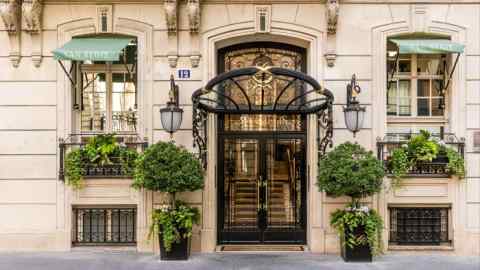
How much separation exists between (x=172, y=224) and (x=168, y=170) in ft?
3.63

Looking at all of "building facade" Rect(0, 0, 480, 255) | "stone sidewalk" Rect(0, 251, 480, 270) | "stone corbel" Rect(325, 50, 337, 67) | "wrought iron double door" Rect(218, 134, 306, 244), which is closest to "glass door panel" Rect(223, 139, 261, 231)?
"wrought iron double door" Rect(218, 134, 306, 244)

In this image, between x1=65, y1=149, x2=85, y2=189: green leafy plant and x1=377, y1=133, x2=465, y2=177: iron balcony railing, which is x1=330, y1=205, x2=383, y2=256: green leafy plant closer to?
x1=377, y1=133, x2=465, y2=177: iron balcony railing

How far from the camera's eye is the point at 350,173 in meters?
9.03

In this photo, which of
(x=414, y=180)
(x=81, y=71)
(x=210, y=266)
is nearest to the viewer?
(x=210, y=266)

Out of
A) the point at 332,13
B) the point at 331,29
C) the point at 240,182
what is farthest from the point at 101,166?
the point at 332,13

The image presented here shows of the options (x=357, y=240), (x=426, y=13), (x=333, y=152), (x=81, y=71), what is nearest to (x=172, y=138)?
(x=81, y=71)

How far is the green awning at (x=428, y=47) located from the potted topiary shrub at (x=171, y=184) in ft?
15.9

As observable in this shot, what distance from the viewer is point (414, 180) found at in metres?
10.1

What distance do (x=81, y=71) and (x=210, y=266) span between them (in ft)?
17.1

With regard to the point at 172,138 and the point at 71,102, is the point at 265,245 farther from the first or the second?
the point at 71,102

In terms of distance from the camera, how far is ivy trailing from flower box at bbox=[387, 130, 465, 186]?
9836 millimetres

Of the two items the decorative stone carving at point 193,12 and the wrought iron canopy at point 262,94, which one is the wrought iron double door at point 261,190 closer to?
the wrought iron canopy at point 262,94

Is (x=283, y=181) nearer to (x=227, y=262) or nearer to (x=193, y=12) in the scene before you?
(x=227, y=262)

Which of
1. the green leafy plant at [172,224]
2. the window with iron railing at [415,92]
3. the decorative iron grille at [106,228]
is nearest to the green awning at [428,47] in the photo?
the window with iron railing at [415,92]
